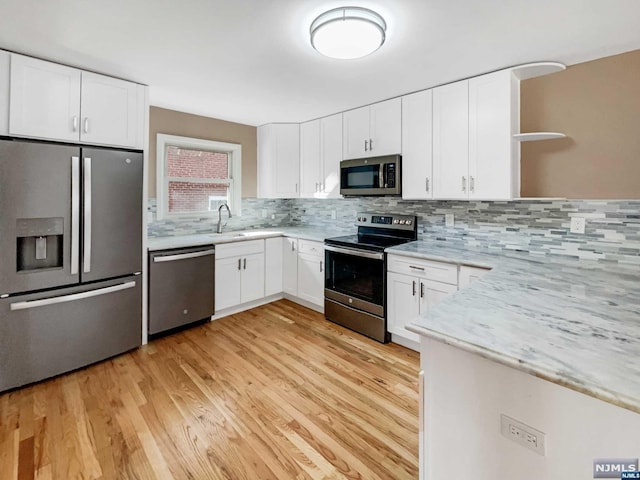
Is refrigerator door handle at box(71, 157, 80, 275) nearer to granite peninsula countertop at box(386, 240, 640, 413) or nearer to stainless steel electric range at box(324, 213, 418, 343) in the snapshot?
stainless steel electric range at box(324, 213, 418, 343)

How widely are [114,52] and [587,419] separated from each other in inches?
122

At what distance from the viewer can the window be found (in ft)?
11.8

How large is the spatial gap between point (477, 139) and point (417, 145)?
535 mm

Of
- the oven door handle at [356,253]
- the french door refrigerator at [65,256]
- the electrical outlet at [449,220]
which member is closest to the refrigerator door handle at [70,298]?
the french door refrigerator at [65,256]

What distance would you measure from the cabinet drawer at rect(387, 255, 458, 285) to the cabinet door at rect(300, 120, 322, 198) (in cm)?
153

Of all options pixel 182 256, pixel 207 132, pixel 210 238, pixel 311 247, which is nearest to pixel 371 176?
pixel 311 247

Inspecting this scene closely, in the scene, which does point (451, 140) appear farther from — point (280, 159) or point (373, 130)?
point (280, 159)

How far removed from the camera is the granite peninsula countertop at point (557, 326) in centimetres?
85

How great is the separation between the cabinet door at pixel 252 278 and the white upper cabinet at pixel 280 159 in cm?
99

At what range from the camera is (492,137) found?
8.13ft

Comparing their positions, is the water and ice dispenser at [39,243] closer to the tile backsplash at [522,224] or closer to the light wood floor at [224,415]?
the light wood floor at [224,415]

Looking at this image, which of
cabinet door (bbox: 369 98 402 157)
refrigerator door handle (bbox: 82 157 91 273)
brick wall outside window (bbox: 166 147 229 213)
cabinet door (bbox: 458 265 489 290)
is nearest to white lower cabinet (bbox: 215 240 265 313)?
brick wall outside window (bbox: 166 147 229 213)

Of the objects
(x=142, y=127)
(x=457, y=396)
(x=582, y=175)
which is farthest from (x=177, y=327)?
(x=582, y=175)

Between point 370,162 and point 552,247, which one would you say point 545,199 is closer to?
point 552,247
